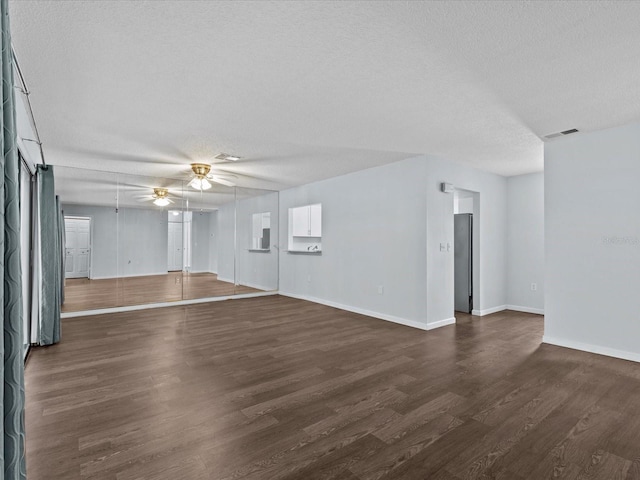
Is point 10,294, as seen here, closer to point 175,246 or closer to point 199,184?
point 199,184

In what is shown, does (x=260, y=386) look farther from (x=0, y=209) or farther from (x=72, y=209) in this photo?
(x=72, y=209)

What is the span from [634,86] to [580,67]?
747 millimetres

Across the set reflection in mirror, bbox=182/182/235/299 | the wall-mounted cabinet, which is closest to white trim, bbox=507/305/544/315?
the wall-mounted cabinet

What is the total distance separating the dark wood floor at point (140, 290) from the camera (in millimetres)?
6617

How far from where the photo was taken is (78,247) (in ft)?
26.9

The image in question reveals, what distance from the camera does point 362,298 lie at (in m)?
6.05

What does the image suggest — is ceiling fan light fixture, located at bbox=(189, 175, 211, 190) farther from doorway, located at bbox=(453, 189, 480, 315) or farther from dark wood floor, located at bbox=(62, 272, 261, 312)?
doorway, located at bbox=(453, 189, 480, 315)

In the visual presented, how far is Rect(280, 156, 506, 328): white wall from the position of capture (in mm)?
5094

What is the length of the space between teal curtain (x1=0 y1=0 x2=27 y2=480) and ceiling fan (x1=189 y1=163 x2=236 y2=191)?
14.5 ft

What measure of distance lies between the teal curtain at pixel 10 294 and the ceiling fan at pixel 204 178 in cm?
441

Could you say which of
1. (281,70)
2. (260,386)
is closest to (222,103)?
(281,70)

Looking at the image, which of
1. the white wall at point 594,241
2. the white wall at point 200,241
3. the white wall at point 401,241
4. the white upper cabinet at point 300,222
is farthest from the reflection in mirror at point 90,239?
the white wall at point 594,241

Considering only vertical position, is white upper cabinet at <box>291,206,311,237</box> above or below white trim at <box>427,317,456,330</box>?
above

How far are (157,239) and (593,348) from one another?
8.43 meters
